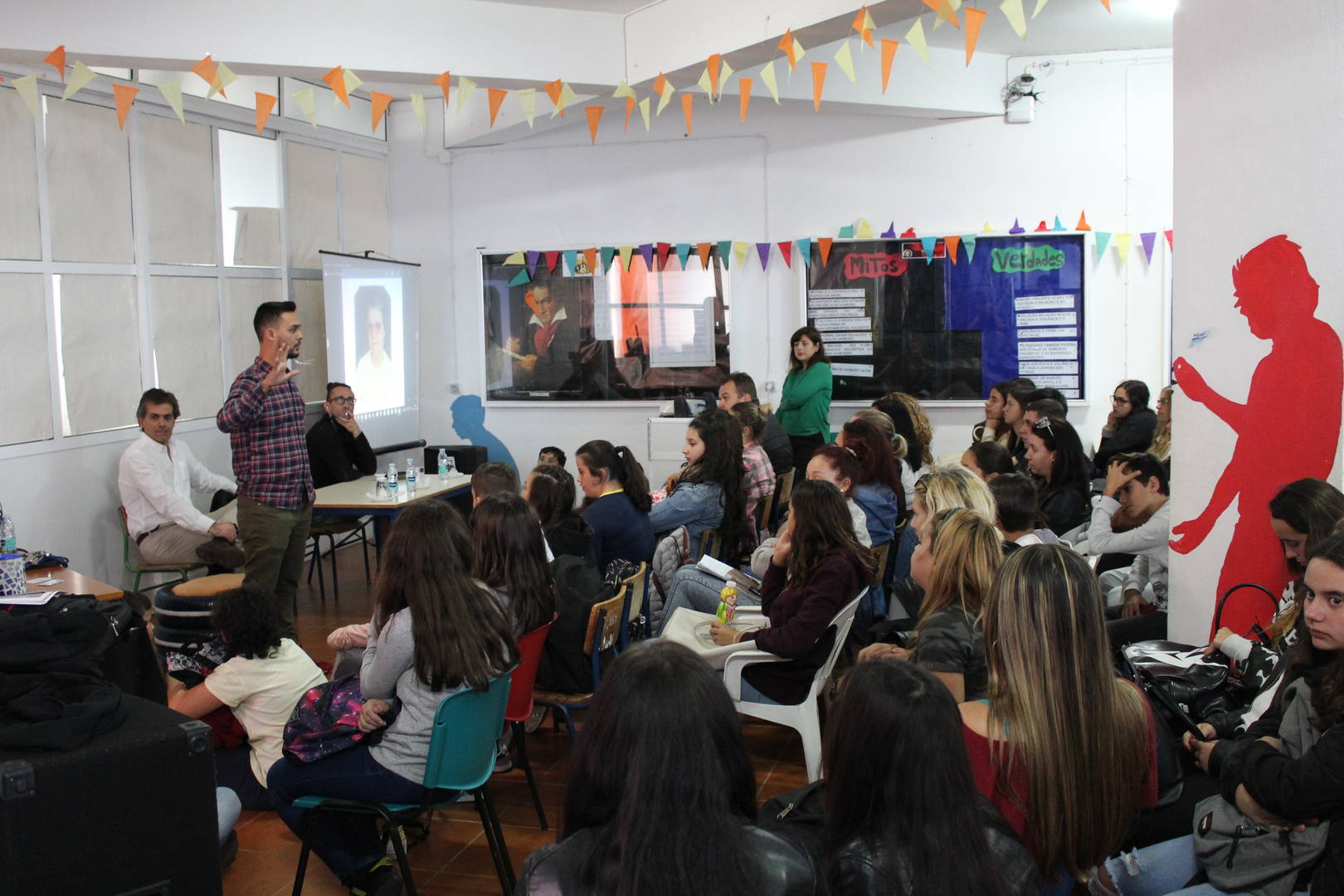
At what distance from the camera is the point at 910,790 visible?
1543 millimetres

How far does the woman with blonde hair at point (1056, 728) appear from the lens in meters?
2.00

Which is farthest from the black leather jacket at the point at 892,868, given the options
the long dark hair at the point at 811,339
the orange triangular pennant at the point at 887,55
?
the long dark hair at the point at 811,339

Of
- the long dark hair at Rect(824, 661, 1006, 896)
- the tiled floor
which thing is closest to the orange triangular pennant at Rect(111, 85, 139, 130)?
the tiled floor

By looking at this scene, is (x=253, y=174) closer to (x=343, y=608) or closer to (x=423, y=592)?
(x=343, y=608)

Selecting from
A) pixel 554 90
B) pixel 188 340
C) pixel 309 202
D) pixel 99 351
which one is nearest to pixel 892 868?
pixel 554 90

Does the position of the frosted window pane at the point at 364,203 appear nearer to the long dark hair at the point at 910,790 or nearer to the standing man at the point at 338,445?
the standing man at the point at 338,445

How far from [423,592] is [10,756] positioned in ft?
3.57

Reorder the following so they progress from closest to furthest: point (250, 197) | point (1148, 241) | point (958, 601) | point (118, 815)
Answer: point (118, 815), point (958, 601), point (250, 197), point (1148, 241)

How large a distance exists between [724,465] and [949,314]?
357cm

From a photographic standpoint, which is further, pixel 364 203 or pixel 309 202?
pixel 364 203

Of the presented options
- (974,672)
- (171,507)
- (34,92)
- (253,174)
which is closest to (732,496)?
(974,672)

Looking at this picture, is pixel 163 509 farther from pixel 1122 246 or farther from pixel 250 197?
pixel 1122 246

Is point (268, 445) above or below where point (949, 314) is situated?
below

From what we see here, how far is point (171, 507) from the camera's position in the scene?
5570mm
